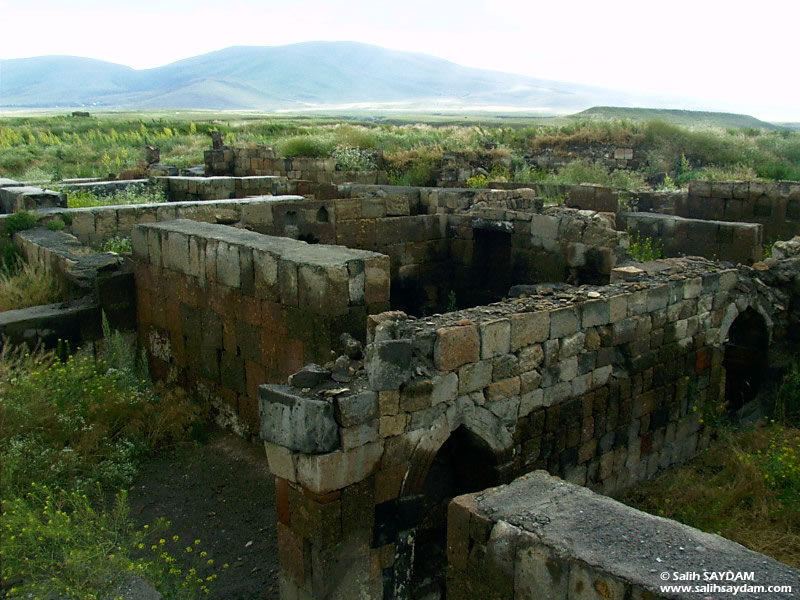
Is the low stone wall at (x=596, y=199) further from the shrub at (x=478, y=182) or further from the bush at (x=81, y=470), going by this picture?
the bush at (x=81, y=470)

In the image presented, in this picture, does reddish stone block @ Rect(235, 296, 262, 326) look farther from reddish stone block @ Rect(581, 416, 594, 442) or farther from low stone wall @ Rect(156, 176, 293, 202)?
low stone wall @ Rect(156, 176, 293, 202)

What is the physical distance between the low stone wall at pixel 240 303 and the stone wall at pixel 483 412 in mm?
943

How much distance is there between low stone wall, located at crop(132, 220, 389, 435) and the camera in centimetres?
666

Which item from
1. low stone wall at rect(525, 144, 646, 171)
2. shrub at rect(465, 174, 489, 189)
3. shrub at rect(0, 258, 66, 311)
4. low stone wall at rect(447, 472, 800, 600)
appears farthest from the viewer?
low stone wall at rect(525, 144, 646, 171)

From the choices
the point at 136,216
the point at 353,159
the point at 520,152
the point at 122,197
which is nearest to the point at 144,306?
the point at 136,216

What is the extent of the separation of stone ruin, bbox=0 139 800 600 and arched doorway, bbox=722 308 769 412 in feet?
0.09

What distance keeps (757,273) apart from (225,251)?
6.15m

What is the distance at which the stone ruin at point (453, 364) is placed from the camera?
4156mm

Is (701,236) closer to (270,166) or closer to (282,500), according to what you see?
(282,500)

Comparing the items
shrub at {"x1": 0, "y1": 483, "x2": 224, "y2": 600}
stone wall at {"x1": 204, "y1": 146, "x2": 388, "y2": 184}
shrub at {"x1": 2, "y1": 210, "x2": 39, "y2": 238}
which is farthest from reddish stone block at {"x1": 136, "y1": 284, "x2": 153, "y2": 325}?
stone wall at {"x1": 204, "y1": 146, "x2": 388, "y2": 184}

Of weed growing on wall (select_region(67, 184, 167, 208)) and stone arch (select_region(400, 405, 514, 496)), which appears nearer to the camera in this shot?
stone arch (select_region(400, 405, 514, 496))

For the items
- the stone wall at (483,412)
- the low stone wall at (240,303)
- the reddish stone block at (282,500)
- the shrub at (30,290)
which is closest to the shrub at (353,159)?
the shrub at (30,290)

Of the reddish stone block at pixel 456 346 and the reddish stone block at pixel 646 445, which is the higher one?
the reddish stone block at pixel 456 346

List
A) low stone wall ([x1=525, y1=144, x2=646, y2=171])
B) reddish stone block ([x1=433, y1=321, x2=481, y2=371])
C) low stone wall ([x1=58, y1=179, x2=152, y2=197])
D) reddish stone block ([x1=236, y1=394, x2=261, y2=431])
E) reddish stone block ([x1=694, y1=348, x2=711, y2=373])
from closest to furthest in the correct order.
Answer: reddish stone block ([x1=433, y1=321, x2=481, y2=371]) → reddish stone block ([x1=236, y1=394, x2=261, y2=431]) → reddish stone block ([x1=694, y1=348, x2=711, y2=373]) → low stone wall ([x1=58, y1=179, x2=152, y2=197]) → low stone wall ([x1=525, y1=144, x2=646, y2=171])
